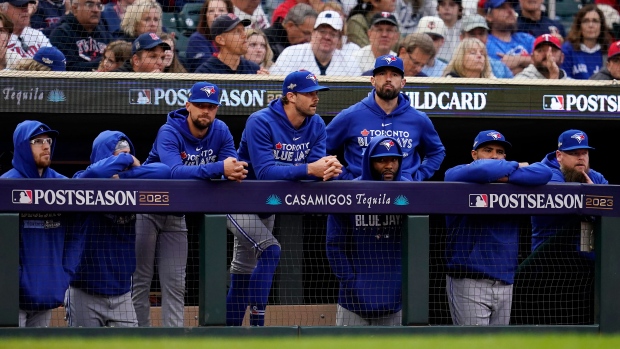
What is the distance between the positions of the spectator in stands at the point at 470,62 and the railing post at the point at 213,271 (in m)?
3.79

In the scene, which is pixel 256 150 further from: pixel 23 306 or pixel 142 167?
pixel 23 306

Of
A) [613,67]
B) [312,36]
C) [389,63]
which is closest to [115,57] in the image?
[312,36]

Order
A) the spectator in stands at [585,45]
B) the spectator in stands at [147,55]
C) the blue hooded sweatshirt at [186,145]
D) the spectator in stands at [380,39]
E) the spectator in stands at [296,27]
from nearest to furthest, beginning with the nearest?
the blue hooded sweatshirt at [186,145], the spectator in stands at [147,55], the spectator in stands at [380,39], the spectator in stands at [296,27], the spectator in stands at [585,45]

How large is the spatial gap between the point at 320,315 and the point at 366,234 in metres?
0.52

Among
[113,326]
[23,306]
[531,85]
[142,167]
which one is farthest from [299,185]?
[531,85]

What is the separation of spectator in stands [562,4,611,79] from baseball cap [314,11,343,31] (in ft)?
7.78

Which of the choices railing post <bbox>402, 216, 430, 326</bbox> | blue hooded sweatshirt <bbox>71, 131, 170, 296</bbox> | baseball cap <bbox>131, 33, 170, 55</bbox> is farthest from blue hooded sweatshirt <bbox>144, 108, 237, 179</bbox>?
baseball cap <bbox>131, 33, 170, 55</bbox>

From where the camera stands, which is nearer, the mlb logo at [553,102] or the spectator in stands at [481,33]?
the mlb logo at [553,102]

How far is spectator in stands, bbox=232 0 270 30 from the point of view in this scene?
31.4 ft

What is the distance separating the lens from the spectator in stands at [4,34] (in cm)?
807

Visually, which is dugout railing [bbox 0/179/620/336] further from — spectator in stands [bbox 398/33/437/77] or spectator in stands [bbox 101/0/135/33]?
spectator in stands [bbox 101/0/135/33]

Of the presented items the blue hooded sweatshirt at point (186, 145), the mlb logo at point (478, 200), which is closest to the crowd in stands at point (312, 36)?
the blue hooded sweatshirt at point (186, 145)

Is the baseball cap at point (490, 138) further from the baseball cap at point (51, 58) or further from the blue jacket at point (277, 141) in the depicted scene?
the baseball cap at point (51, 58)

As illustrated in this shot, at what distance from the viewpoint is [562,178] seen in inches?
254
